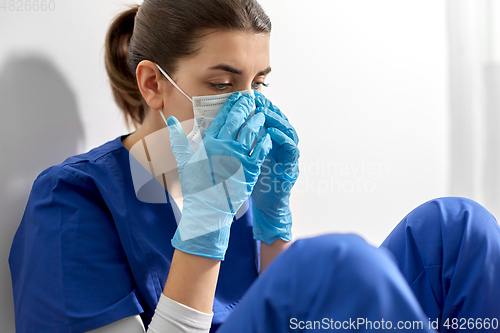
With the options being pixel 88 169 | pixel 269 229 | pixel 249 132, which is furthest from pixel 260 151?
pixel 88 169

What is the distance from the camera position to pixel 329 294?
49 centimetres

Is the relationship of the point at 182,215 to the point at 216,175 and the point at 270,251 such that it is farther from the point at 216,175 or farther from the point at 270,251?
the point at 270,251

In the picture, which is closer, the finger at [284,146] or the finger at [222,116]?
the finger at [222,116]

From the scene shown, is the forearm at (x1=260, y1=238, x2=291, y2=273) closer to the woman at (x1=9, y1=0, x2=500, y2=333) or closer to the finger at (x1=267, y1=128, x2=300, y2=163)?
the woman at (x1=9, y1=0, x2=500, y2=333)

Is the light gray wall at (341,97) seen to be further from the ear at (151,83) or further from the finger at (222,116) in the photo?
the finger at (222,116)

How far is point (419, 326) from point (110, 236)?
644 mm

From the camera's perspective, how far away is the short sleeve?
0.76 meters

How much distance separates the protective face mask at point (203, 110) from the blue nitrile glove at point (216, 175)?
0.02 metres

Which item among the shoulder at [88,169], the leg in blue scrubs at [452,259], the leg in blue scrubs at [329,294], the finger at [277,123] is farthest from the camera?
the finger at [277,123]

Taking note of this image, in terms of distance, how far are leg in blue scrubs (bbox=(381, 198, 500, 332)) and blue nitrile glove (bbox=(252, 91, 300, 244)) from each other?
0.31m

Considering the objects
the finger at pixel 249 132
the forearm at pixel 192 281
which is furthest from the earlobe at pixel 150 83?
the forearm at pixel 192 281

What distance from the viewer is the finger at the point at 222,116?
2.93ft

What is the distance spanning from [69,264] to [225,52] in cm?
56

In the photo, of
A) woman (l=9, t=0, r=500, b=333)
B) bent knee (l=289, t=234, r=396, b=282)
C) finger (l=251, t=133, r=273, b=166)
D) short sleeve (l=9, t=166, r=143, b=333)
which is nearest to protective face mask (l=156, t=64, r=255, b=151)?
woman (l=9, t=0, r=500, b=333)
